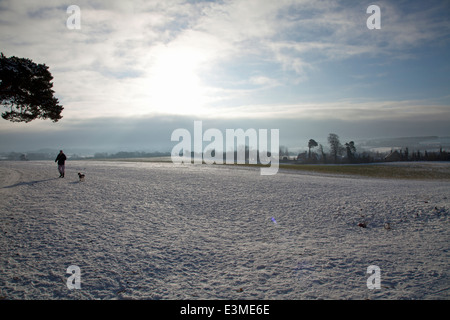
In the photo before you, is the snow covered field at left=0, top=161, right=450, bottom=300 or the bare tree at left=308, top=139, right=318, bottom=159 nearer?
the snow covered field at left=0, top=161, right=450, bottom=300

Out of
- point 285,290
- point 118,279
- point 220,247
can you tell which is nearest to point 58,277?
point 118,279

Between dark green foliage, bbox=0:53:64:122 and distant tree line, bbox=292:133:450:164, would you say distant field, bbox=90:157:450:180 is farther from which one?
dark green foliage, bbox=0:53:64:122

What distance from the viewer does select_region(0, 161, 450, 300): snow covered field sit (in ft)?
21.2

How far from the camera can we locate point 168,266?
25.5 ft

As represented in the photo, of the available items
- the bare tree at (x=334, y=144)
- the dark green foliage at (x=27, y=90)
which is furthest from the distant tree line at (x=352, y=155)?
the dark green foliage at (x=27, y=90)

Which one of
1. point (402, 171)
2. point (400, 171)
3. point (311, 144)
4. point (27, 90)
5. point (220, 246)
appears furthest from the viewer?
point (311, 144)

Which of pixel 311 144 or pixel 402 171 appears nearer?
pixel 402 171

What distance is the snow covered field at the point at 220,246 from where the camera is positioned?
646cm

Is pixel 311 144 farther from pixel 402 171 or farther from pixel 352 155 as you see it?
pixel 402 171

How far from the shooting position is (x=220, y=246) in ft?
30.9

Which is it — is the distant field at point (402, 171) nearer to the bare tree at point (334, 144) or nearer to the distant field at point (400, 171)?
the distant field at point (400, 171)

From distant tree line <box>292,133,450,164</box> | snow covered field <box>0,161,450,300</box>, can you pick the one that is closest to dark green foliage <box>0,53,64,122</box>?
snow covered field <box>0,161,450,300</box>

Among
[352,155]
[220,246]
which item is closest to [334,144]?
[352,155]
